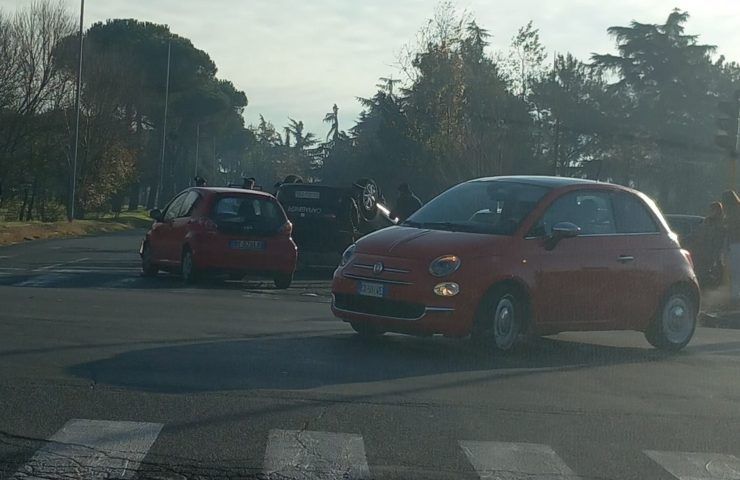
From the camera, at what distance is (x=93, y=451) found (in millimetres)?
6430

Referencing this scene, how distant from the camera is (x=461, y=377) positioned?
9539 mm

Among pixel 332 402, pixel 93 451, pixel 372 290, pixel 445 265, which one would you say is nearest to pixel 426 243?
pixel 445 265

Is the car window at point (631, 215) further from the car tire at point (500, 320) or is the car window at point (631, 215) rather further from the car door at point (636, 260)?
the car tire at point (500, 320)

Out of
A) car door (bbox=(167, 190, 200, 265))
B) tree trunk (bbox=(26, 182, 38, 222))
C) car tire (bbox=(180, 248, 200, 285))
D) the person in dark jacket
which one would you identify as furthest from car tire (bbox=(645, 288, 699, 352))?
tree trunk (bbox=(26, 182, 38, 222))

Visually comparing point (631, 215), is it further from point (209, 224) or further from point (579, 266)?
point (209, 224)

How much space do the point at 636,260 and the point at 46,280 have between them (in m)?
9.40

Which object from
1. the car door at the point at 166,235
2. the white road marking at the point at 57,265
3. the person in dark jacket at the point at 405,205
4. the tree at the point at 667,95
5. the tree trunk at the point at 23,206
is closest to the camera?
the car door at the point at 166,235

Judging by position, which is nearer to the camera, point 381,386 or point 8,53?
point 381,386

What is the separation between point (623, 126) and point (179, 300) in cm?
4698

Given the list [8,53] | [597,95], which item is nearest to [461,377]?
[8,53]

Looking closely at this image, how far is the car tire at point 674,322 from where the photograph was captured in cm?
1211

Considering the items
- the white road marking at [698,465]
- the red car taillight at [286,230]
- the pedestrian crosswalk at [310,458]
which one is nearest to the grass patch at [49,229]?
the red car taillight at [286,230]

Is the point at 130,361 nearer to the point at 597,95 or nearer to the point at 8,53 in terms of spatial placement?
the point at 8,53

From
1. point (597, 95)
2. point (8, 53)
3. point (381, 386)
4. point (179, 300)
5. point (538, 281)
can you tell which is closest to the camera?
point (381, 386)
